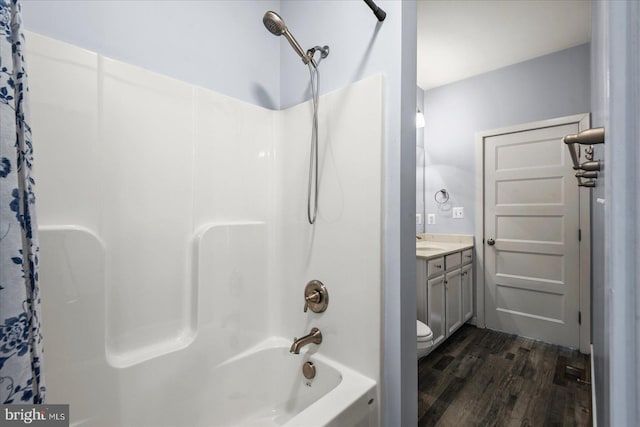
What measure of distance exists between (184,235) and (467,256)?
268 cm

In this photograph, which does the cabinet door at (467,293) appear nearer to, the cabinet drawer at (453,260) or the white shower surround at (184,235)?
the cabinet drawer at (453,260)

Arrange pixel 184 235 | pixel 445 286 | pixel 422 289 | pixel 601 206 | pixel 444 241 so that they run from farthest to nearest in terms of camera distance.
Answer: pixel 444 241
pixel 445 286
pixel 422 289
pixel 184 235
pixel 601 206

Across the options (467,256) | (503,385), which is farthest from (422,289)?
(467,256)

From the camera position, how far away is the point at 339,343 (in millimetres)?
1216

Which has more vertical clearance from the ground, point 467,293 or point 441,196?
point 441,196

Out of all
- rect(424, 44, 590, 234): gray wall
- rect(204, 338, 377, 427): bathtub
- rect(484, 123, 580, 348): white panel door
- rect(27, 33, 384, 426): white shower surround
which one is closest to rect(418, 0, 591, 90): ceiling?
rect(424, 44, 590, 234): gray wall

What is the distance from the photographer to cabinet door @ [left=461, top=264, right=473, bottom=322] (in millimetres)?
2750

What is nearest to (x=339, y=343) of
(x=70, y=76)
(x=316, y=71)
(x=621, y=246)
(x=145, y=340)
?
(x=145, y=340)

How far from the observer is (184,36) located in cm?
121

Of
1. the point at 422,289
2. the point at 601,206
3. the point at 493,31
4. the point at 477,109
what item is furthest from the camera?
the point at 477,109

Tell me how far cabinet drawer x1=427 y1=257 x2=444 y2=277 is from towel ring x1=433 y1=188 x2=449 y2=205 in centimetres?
104

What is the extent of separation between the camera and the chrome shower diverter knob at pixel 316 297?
1.27 m

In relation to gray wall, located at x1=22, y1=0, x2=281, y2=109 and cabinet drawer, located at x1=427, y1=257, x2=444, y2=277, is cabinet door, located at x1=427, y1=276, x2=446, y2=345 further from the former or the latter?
gray wall, located at x1=22, y1=0, x2=281, y2=109

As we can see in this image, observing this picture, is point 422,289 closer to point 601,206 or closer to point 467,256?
point 467,256
